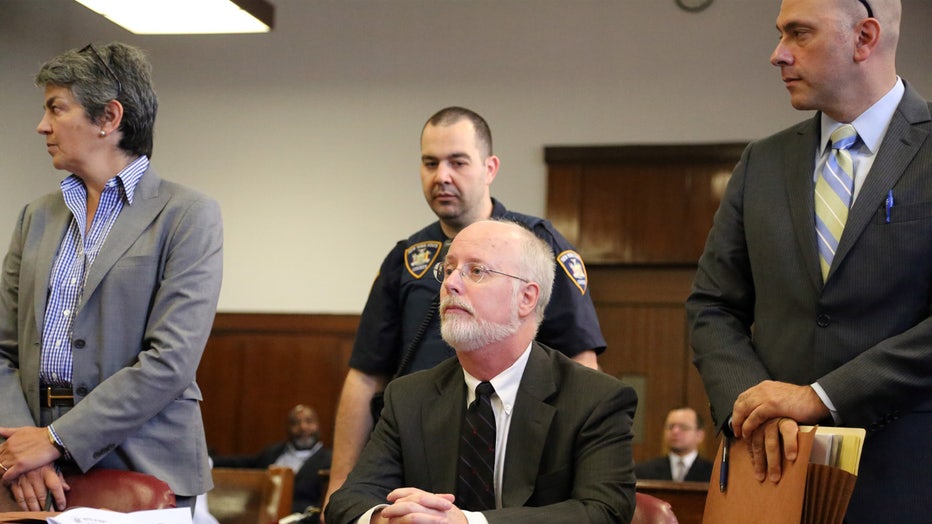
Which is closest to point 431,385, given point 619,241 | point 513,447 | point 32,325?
point 513,447

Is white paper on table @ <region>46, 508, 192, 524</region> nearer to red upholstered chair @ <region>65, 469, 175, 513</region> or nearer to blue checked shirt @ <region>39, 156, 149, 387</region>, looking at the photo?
red upholstered chair @ <region>65, 469, 175, 513</region>

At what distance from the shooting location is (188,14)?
6770 mm

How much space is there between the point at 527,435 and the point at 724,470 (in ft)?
1.33

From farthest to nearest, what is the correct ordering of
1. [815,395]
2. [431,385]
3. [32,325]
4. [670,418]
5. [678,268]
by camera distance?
[678,268] < [670,418] < [32,325] < [431,385] < [815,395]

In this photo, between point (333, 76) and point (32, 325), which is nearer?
point (32, 325)

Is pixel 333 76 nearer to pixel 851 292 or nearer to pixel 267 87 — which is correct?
pixel 267 87

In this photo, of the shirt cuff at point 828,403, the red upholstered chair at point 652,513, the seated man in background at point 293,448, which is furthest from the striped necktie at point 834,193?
the seated man in background at point 293,448

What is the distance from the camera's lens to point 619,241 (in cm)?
828

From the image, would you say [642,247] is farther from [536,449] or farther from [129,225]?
[536,449]

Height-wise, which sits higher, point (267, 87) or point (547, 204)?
point (267, 87)

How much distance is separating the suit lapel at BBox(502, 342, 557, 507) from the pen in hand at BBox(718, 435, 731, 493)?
35cm

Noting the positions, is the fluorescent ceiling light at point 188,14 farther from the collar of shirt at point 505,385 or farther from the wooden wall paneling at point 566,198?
the collar of shirt at point 505,385

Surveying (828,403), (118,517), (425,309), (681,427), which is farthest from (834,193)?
(681,427)

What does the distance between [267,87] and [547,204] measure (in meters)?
2.46
